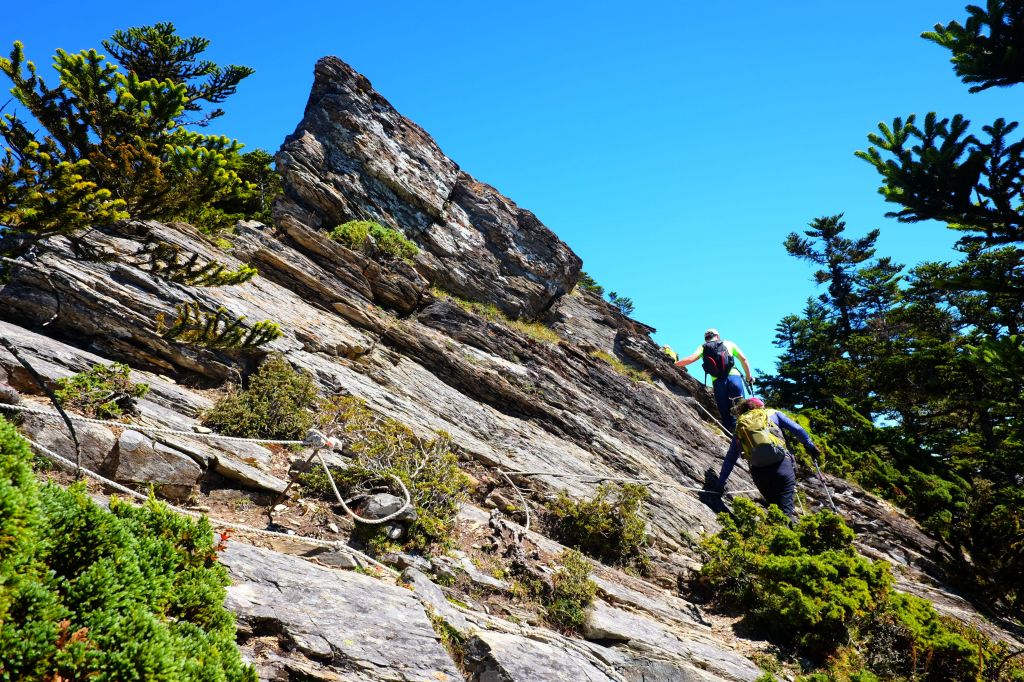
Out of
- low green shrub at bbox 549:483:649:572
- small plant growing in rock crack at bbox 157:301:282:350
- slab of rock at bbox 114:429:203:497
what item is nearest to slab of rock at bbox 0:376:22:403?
slab of rock at bbox 114:429:203:497

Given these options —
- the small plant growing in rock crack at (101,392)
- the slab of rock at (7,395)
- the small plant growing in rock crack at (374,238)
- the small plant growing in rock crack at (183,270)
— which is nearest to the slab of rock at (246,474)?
the small plant growing in rock crack at (101,392)

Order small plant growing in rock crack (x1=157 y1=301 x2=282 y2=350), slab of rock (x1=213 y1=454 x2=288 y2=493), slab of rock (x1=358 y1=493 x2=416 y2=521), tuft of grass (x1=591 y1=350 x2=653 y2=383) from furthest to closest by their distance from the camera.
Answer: tuft of grass (x1=591 y1=350 x2=653 y2=383) → small plant growing in rock crack (x1=157 y1=301 x2=282 y2=350) → slab of rock (x1=358 y1=493 x2=416 y2=521) → slab of rock (x1=213 y1=454 x2=288 y2=493)

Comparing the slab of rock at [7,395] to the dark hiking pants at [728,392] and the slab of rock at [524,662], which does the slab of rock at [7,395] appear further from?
the dark hiking pants at [728,392]

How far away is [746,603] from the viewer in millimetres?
9008

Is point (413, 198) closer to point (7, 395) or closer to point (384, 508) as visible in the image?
point (384, 508)

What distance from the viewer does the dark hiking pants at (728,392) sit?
57.9 ft

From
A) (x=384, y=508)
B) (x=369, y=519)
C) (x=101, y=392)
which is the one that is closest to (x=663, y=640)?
(x=384, y=508)

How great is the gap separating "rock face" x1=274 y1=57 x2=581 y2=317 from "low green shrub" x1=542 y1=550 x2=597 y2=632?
36.1ft

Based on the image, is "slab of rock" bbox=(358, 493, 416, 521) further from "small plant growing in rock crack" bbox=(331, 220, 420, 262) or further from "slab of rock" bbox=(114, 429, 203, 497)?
"small plant growing in rock crack" bbox=(331, 220, 420, 262)

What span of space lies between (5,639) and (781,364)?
121ft

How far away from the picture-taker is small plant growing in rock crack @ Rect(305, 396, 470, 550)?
753cm

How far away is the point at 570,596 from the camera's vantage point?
741 centimetres

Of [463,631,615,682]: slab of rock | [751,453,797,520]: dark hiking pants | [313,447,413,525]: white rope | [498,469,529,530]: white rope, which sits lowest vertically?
[463,631,615,682]: slab of rock

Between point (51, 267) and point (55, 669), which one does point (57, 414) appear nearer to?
point (51, 267)
